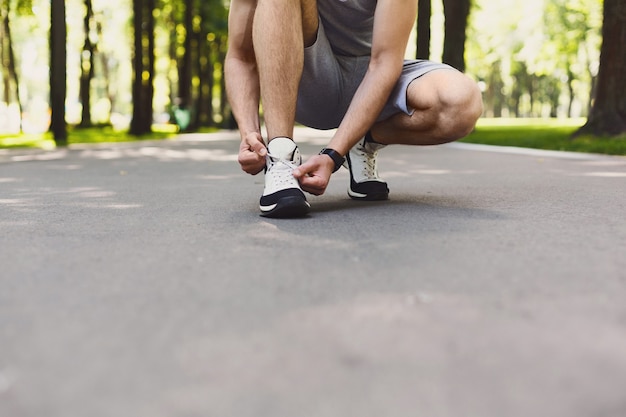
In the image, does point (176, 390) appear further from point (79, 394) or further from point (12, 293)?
point (12, 293)

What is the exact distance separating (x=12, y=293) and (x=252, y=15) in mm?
2323

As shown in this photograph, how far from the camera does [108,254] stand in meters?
2.66

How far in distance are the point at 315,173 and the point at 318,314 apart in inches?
65.3

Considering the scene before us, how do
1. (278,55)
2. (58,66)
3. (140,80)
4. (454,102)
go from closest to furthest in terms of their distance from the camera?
(454,102)
(278,55)
(58,66)
(140,80)

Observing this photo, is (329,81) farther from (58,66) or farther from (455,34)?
(455,34)

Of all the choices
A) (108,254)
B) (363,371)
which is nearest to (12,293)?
(108,254)

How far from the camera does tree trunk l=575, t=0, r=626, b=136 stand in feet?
38.7

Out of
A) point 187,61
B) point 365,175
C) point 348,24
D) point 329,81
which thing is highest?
point 187,61

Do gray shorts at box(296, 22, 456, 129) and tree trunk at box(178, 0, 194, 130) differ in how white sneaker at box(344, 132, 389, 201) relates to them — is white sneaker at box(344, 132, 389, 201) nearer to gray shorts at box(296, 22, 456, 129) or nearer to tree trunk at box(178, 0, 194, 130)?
gray shorts at box(296, 22, 456, 129)

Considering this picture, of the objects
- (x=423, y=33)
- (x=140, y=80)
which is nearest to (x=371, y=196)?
(x=423, y=33)

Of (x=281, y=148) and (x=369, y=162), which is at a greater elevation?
(x=281, y=148)

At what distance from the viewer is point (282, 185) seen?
3.45m

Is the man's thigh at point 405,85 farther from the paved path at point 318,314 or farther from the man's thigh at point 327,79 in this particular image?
the paved path at point 318,314

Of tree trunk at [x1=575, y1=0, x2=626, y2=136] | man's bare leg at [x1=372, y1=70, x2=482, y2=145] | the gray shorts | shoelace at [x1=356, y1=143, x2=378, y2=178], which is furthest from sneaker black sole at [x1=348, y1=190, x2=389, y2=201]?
tree trunk at [x1=575, y1=0, x2=626, y2=136]
